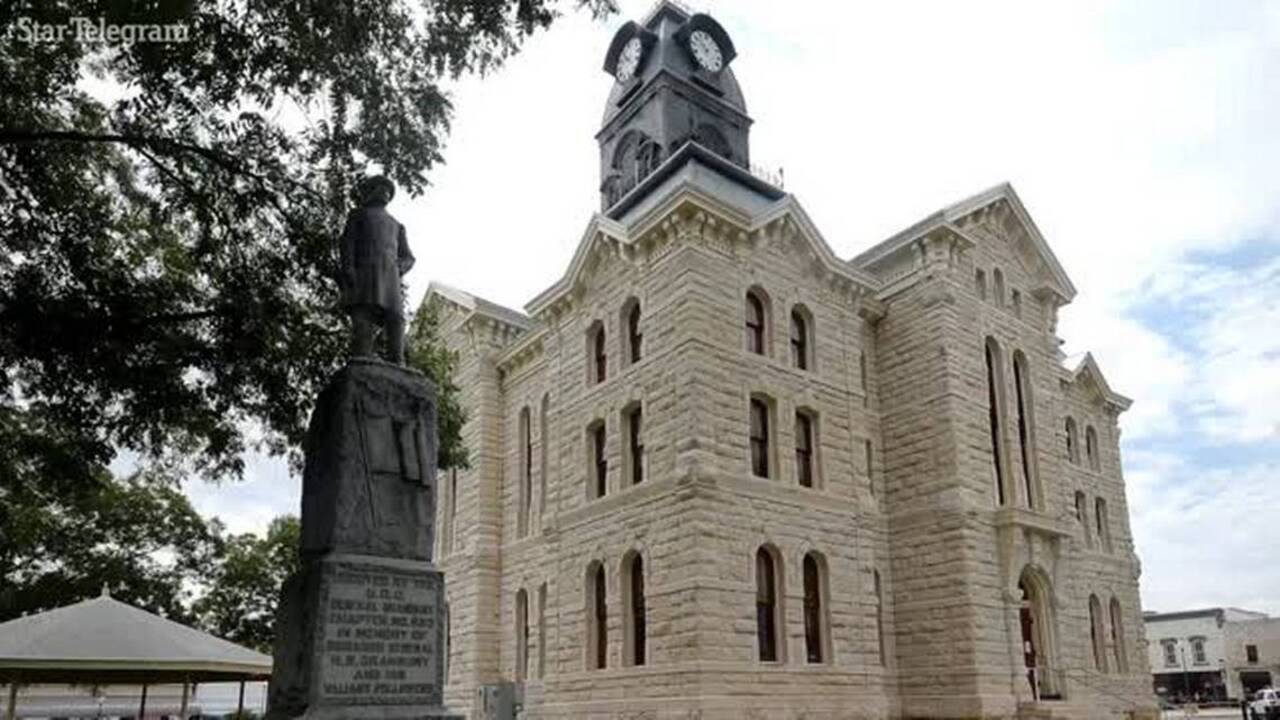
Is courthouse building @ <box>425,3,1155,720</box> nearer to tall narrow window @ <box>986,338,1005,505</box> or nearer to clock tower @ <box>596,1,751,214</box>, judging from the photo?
tall narrow window @ <box>986,338,1005,505</box>

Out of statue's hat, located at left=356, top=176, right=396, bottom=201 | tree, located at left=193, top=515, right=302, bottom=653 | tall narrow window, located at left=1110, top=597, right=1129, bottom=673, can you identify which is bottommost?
tall narrow window, located at left=1110, top=597, right=1129, bottom=673

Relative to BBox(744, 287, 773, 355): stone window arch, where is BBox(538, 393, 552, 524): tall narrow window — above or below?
below

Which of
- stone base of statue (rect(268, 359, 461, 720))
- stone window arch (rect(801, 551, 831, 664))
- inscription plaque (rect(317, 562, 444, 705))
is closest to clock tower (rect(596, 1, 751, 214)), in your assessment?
stone window arch (rect(801, 551, 831, 664))

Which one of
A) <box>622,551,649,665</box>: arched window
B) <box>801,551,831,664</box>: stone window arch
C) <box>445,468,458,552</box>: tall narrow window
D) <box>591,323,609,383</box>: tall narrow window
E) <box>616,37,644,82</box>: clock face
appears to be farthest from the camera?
<box>616,37,644,82</box>: clock face

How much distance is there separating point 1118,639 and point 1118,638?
4cm

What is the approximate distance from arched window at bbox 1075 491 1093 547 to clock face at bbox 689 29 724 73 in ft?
63.4

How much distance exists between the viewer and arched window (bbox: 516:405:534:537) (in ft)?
91.9

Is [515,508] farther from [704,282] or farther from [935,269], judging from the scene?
[935,269]

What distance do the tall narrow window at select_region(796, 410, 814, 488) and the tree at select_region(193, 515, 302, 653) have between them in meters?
21.0

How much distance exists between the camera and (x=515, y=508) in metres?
28.3

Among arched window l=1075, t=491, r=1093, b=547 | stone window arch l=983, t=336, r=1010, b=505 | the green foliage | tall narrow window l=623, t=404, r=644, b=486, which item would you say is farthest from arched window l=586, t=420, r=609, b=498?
arched window l=1075, t=491, r=1093, b=547

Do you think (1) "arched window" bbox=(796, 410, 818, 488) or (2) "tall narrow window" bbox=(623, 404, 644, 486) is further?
(1) "arched window" bbox=(796, 410, 818, 488)

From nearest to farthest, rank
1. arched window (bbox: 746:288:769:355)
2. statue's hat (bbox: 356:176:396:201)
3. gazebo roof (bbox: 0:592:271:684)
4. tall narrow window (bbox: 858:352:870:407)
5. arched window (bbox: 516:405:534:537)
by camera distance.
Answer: statue's hat (bbox: 356:176:396:201) < gazebo roof (bbox: 0:592:271:684) < arched window (bbox: 746:288:769:355) < tall narrow window (bbox: 858:352:870:407) < arched window (bbox: 516:405:534:537)

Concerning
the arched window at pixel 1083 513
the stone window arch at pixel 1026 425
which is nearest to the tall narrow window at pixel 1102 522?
the arched window at pixel 1083 513
